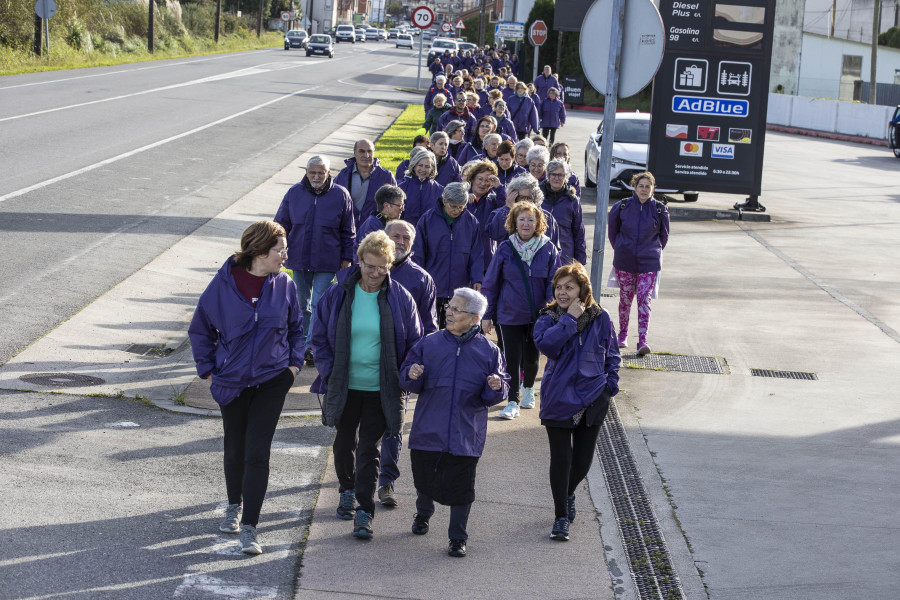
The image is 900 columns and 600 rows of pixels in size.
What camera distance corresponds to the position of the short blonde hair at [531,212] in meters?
8.12

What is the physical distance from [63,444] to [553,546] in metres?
3.20

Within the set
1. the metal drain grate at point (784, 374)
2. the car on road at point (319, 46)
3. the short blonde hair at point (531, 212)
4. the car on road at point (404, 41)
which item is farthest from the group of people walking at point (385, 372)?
the car on road at point (404, 41)

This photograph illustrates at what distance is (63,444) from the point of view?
723 cm

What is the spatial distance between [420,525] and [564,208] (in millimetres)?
4153

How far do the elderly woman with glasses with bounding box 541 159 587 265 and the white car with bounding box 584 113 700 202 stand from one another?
448 inches

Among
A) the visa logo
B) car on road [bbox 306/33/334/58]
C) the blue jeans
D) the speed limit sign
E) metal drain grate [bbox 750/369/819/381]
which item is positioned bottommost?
metal drain grate [bbox 750/369/819/381]

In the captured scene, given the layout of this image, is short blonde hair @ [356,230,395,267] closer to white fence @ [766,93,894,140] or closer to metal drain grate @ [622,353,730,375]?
metal drain grate @ [622,353,730,375]

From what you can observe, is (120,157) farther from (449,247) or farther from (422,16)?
(422,16)

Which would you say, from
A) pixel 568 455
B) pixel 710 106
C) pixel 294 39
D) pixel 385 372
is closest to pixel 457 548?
pixel 568 455

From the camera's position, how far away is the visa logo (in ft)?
63.7

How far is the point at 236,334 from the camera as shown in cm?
593

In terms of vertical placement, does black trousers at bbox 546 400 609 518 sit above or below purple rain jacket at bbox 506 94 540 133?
below

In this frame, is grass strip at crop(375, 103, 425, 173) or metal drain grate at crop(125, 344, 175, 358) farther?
grass strip at crop(375, 103, 425, 173)

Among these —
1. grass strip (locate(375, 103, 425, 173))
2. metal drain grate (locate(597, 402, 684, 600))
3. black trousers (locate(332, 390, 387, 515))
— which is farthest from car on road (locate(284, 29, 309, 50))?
black trousers (locate(332, 390, 387, 515))
